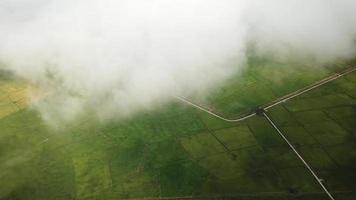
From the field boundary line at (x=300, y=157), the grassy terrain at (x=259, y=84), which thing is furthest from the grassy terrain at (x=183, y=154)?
the grassy terrain at (x=259, y=84)

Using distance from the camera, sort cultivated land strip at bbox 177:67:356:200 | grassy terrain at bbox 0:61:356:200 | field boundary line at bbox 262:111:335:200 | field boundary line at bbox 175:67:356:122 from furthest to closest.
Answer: field boundary line at bbox 175:67:356:122 < cultivated land strip at bbox 177:67:356:200 < grassy terrain at bbox 0:61:356:200 < field boundary line at bbox 262:111:335:200

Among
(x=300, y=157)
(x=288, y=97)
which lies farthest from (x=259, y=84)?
(x=300, y=157)

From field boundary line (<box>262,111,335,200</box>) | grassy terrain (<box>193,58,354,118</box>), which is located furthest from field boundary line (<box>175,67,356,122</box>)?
field boundary line (<box>262,111,335,200</box>)

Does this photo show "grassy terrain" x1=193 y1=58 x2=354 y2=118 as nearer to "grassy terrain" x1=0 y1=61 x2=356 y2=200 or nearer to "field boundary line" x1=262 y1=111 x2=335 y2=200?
"grassy terrain" x1=0 y1=61 x2=356 y2=200

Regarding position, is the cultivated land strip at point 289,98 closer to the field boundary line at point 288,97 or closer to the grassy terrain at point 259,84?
the field boundary line at point 288,97

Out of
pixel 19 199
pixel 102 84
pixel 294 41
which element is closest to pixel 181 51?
pixel 102 84

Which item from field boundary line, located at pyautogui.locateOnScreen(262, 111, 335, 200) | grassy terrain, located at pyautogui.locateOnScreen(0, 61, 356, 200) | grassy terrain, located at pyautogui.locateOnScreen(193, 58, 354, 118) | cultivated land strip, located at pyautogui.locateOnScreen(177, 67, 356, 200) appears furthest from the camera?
grassy terrain, located at pyautogui.locateOnScreen(193, 58, 354, 118)

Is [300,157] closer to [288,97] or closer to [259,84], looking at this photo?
[288,97]

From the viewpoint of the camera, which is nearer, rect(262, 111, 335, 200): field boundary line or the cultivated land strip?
rect(262, 111, 335, 200): field boundary line

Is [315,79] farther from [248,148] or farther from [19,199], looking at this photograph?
[19,199]
